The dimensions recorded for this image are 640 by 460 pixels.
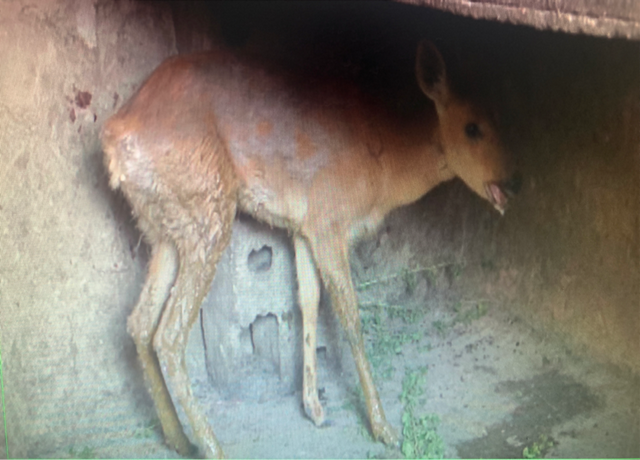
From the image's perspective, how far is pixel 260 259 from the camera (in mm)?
1694

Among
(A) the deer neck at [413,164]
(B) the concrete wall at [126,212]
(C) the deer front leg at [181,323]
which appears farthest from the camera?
(A) the deer neck at [413,164]

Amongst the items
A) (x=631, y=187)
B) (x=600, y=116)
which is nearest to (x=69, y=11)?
(x=600, y=116)

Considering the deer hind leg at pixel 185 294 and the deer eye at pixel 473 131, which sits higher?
the deer eye at pixel 473 131

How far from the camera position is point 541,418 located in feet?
4.94

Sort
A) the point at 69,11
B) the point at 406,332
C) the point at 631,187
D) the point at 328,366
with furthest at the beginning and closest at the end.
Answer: the point at 328,366 → the point at 406,332 → the point at 631,187 → the point at 69,11

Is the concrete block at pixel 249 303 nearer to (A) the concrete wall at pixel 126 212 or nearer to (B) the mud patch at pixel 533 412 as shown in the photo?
(A) the concrete wall at pixel 126 212

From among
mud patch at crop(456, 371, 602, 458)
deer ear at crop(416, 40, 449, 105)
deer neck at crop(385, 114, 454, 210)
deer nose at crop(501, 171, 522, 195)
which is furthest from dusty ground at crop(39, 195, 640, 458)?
deer ear at crop(416, 40, 449, 105)

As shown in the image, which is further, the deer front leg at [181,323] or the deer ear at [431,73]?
the deer front leg at [181,323]

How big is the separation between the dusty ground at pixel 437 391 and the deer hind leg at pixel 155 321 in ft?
0.15

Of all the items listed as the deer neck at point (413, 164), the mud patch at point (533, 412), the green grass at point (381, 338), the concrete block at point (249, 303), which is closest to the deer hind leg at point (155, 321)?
the concrete block at point (249, 303)

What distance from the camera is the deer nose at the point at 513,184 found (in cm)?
154

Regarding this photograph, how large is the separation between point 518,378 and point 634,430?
13.9 inches

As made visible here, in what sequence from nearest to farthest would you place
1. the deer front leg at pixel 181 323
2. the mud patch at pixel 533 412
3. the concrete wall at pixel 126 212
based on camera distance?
the concrete wall at pixel 126 212
the mud patch at pixel 533 412
the deer front leg at pixel 181 323

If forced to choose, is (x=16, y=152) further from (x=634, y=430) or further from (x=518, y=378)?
(x=634, y=430)
